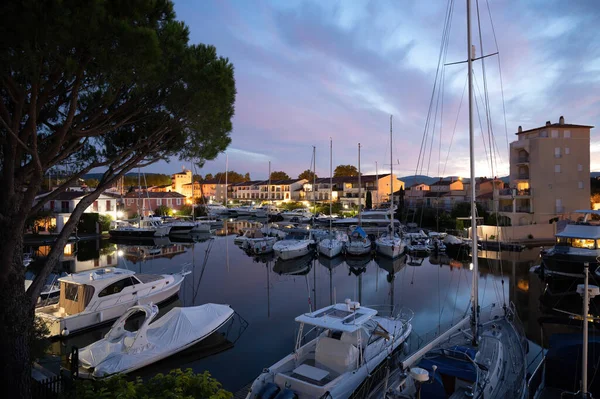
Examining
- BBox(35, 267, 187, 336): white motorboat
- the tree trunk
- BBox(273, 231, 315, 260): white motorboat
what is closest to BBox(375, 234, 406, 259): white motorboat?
BBox(273, 231, 315, 260): white motorboat

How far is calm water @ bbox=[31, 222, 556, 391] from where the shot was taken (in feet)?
41.1

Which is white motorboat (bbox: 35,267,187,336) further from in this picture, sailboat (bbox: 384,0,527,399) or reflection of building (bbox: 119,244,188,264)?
reflection of building (bbox: 119,244,188,264)

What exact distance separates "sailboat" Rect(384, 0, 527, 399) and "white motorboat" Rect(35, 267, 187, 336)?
11648mm

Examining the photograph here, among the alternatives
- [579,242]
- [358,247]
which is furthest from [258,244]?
[579,242]

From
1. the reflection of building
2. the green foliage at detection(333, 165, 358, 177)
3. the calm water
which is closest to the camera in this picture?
the calm water

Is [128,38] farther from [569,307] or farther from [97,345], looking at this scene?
[569,307]

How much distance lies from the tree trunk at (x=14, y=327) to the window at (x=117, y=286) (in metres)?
9.02

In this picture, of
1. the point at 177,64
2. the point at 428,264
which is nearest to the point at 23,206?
the point at 177,64

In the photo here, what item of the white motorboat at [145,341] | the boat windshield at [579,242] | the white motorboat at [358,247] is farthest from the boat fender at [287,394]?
the white motorboat at [358,247]

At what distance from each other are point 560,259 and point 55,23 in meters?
25.6

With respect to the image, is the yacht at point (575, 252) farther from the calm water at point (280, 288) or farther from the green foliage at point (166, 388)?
the green foliage at point (166, 388)

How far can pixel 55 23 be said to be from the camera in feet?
16.8

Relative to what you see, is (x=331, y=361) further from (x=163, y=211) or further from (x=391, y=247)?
(x=163, y=211)

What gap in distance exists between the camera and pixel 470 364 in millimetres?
8141
